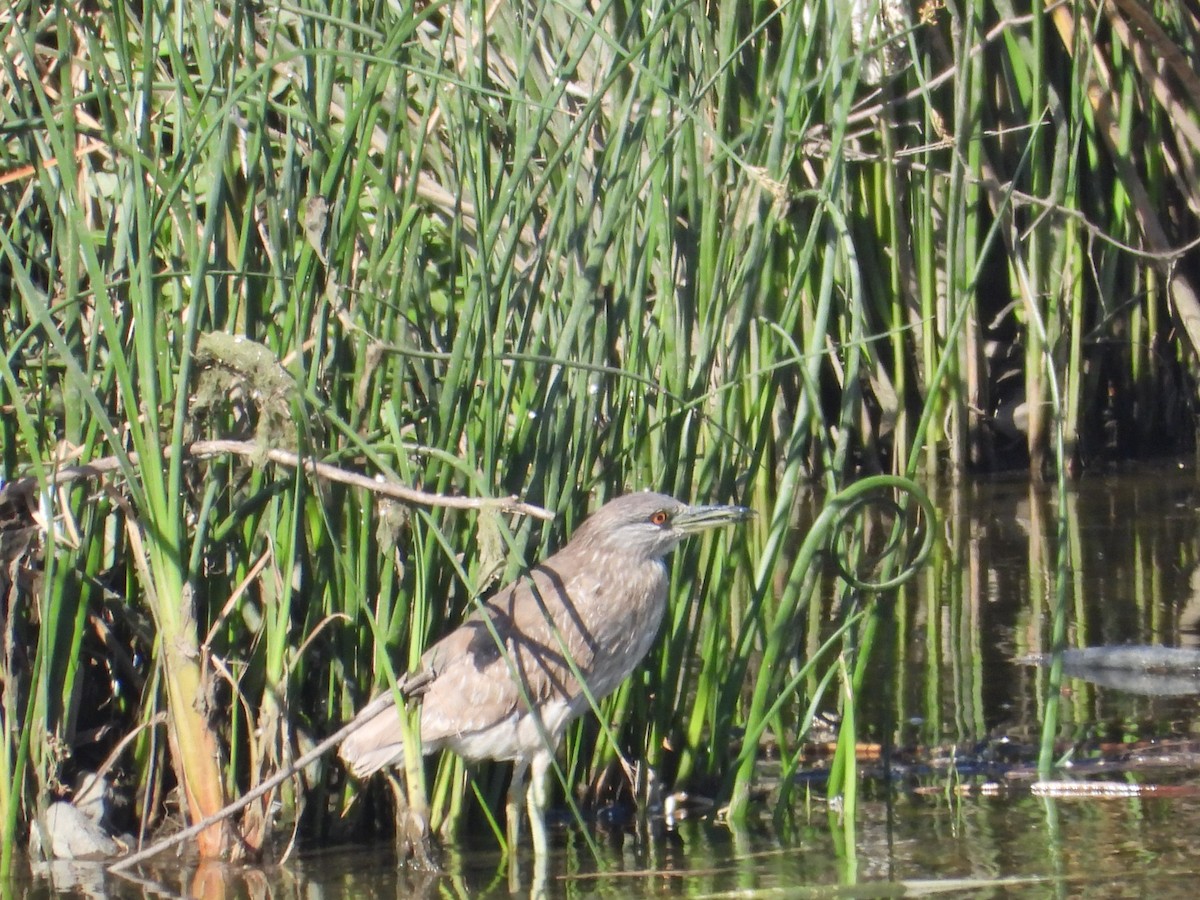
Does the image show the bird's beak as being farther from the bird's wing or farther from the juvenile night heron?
the bird's wing

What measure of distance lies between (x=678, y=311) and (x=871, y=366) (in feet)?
12.4

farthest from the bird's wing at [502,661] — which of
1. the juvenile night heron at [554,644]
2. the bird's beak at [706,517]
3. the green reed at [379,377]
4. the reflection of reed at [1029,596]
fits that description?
the reflection of reed at [1029,596]

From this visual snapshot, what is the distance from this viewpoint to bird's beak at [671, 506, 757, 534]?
11.7 ft

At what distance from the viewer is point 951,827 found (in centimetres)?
363

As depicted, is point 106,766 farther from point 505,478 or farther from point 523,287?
point 523,287

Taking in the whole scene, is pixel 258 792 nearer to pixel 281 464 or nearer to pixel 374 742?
pixel 374 742

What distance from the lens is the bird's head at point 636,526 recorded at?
3.68m

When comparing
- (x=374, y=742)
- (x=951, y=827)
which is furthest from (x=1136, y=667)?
(x=374, y=742)

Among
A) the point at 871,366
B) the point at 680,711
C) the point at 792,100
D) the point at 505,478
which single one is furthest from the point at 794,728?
the point at 871,366

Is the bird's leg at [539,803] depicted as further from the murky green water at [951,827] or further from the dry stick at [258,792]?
the dry stick at [258,792]

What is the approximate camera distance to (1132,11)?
6617mm

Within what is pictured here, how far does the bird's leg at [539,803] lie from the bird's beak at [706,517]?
0.56 metres

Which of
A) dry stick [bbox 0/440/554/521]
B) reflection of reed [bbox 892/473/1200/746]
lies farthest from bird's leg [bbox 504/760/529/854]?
reflection of reed [bbox 892/473/1200/746]

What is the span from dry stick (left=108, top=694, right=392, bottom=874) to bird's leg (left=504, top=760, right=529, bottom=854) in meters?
0.44
